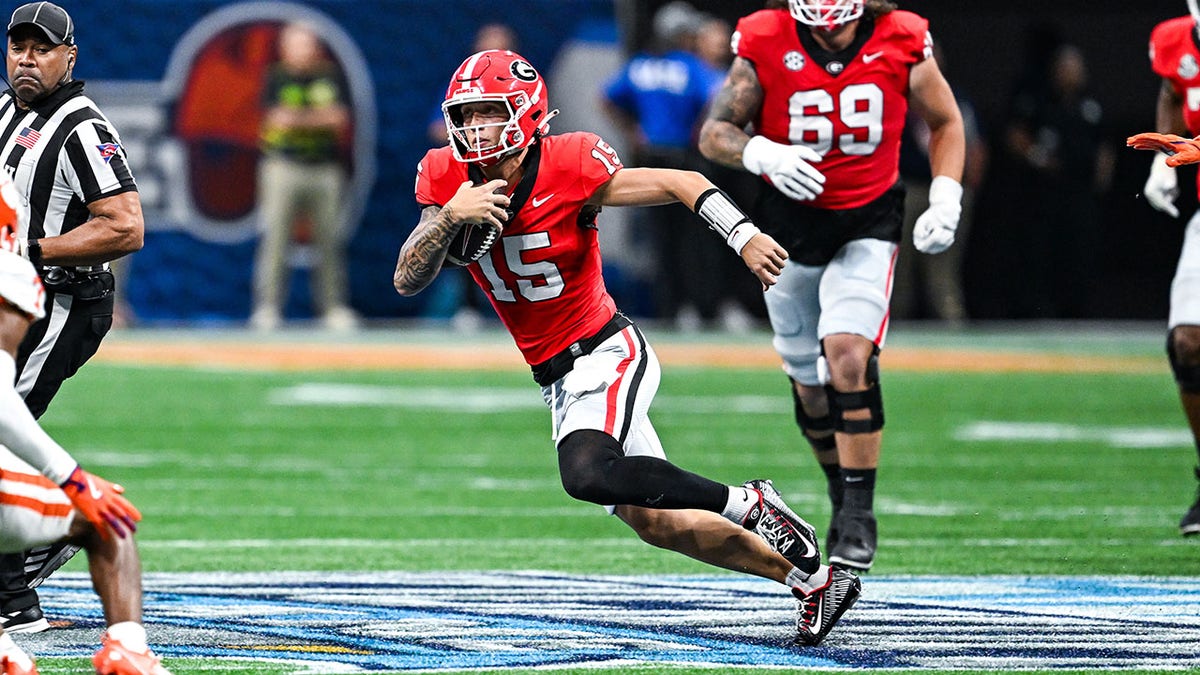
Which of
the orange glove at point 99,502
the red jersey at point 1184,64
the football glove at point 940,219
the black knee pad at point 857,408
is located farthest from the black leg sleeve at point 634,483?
the red jersey at point 1184,64

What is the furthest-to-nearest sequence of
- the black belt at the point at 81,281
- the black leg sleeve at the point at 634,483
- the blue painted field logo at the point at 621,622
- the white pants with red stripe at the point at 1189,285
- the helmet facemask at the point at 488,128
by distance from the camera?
1. the white pants with red stripe at the point at 1189,285
2. the black belt at the point at 81,281
3. the helmet facemask at the point at 488,128
4. the black leg sleeve at the point at 634,483
5. the blue painted field logo at the point at 621,622

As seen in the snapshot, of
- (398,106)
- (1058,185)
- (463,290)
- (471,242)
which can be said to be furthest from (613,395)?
(1058,185)

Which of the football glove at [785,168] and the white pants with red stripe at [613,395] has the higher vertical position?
the football glove at [785,168]

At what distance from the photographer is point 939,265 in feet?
57.0

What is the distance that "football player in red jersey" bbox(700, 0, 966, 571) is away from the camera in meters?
7.06

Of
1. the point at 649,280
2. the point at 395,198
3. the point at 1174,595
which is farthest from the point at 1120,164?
the point at 1174,595

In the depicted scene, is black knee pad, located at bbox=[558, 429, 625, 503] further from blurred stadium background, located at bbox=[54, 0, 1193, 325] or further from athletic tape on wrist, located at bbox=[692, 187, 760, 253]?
blurred stadium background, located at bbox=[54, 0, 1193, 325]

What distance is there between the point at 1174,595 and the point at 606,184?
7.41 feet

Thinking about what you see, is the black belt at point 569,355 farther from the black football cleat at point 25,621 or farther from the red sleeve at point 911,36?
the red sleeve at point 911,36

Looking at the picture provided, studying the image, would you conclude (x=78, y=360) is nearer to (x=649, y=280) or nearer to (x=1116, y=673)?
(x=1116, y=673)

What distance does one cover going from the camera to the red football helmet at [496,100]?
18.5 ft

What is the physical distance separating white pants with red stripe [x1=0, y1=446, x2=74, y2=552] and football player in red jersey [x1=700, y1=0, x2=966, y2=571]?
3156 millimetres

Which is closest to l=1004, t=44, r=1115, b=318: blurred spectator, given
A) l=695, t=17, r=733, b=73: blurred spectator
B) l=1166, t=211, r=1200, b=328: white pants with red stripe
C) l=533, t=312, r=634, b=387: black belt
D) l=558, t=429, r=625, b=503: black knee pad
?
l=695, t=17, r=733, b=73: blurred spectator

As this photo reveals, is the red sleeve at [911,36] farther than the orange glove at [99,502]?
Yes
